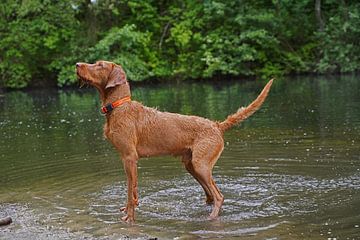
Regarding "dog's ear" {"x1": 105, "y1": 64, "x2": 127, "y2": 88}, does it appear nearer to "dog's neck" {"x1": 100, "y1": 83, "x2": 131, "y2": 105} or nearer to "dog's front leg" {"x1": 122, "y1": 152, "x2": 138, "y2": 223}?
"dog's neck" {"x1": 100, "y1": 83, "x2": 131, "y2": 105}

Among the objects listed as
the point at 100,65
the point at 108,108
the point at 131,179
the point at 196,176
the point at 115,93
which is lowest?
the point at 196,176

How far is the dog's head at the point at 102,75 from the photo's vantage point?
809cm

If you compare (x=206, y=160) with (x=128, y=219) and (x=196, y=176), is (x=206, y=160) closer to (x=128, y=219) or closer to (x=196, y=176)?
(x=196, y=176)

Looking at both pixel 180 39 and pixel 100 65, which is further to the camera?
pixel 180 39

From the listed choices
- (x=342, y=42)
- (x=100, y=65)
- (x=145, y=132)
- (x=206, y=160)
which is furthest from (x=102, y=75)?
(x=342, y=42)

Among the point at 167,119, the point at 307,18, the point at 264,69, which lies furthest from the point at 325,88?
the point at 167,119

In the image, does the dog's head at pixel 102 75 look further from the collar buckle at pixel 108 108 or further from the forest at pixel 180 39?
the forest at pixel 180 39

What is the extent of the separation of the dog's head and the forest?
1026 inches

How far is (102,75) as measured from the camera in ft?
26.7

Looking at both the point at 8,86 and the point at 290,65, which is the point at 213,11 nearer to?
the point at 290,65

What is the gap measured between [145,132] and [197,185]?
1916 millimetres

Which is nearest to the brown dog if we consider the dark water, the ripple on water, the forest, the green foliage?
the ripple on water

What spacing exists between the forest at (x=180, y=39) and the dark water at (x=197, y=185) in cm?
1621

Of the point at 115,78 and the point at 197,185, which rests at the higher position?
the point at 115,78
